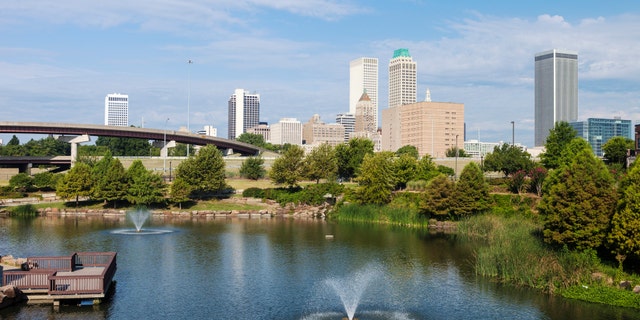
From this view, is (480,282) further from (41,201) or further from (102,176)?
(41,201)

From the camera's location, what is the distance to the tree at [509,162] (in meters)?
87.1

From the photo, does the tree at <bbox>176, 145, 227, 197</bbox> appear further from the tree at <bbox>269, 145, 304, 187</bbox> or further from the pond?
the pond

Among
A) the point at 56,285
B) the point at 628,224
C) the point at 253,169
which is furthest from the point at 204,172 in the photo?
the point at 628,224

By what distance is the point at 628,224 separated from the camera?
3612 centimetres

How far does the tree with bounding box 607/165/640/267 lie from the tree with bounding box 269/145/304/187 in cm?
6106

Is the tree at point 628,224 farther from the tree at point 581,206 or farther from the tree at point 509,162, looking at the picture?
the tree at point 509,162

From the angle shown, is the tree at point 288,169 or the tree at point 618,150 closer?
the tree at point 618,150

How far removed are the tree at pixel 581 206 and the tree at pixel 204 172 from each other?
5847 centimetres

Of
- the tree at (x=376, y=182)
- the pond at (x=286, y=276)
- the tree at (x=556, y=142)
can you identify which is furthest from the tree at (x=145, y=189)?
the tree at (x=556, y=142)

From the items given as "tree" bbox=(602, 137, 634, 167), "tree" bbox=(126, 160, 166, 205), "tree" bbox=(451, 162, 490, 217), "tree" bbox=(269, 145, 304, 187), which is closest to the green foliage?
"tree" bbox=(126, 160, 166, 205)

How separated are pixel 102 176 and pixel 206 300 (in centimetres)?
5961

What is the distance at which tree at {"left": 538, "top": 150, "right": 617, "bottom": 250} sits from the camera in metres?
39.3

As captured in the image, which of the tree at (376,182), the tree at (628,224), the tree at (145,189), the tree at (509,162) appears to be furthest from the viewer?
the tree at (509,162)

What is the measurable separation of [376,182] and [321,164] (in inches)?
878
